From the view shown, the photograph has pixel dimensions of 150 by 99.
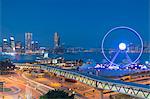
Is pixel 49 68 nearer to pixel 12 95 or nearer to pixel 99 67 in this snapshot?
pixel 12 95

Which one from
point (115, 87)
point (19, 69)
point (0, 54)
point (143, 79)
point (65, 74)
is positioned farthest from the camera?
point (0, 54)

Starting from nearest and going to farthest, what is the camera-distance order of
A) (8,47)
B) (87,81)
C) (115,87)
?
1. (115,87)
2. (87,81)
3. (8,47)

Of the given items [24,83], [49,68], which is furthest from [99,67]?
[24,83]

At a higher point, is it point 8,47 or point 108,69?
point 8,47

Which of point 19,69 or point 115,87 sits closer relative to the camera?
point 115,87

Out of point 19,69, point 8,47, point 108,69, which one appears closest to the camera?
point 19,69

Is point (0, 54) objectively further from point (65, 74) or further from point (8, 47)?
point (65, 74)

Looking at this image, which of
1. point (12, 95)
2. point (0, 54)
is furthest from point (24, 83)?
point (0, 54)

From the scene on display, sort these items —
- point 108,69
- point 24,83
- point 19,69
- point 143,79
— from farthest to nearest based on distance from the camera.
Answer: point 108,69 → point 19,69 → point 143,79 → point 24,83

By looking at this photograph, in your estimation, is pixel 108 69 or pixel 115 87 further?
pixel 108 69
